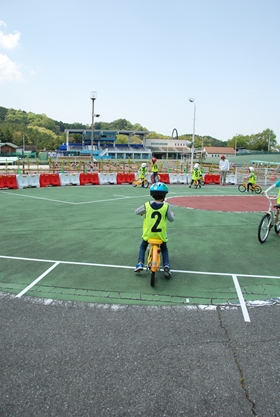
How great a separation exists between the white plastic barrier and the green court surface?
14.6m

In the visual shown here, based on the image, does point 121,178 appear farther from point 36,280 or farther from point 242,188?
point 36,280

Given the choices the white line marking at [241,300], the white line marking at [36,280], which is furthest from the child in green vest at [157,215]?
the white line marking at [36,280]

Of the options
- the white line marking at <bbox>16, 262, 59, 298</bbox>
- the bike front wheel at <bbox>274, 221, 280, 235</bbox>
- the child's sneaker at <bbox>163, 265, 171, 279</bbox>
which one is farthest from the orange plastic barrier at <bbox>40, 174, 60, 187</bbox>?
the child's sneaker at <bbox>163, 265, 171, 279</bbox>

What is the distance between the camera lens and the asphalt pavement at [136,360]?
123 inches

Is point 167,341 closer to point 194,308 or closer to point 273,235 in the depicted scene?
point 194,308

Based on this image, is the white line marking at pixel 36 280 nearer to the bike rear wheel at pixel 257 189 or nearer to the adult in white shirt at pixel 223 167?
the bike rear wheel at pixel 257 189

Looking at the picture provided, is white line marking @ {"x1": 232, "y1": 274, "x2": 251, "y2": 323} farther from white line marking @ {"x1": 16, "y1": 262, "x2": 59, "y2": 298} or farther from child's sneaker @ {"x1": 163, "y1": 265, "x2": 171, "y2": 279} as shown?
white line marking @ {"x1": 16, "y1": 262, "x2": 59, "y2": 298}

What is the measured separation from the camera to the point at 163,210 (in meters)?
6.01

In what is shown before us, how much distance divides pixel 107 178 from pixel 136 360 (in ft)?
78.3

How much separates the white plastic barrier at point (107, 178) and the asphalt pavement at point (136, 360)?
72.2 feet

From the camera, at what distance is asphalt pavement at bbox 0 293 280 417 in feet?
10.3

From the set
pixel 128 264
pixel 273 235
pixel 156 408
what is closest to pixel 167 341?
pixel 156 408

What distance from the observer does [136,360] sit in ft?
12.5

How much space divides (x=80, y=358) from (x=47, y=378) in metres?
0.45
